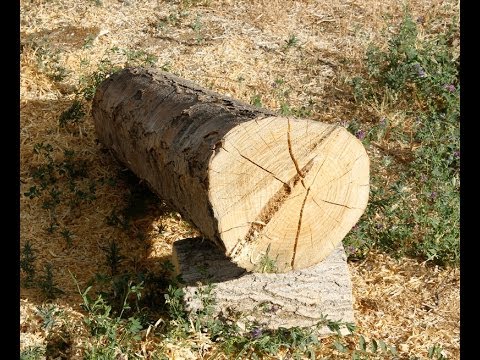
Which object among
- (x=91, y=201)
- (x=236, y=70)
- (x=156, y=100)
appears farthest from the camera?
(x=236, y=70)

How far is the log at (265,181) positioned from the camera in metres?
3.84

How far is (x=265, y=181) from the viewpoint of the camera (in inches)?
153

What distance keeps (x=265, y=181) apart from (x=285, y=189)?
0.13m

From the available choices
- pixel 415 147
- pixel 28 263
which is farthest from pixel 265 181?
pixel 415 147

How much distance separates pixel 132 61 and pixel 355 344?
4.24 metres

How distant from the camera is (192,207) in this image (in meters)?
4.26

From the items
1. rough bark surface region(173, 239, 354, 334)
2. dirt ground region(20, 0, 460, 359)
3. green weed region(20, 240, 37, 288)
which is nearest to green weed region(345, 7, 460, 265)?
dirt ground region(20, 0, 460, 359)

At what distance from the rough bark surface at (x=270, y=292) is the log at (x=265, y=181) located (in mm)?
260

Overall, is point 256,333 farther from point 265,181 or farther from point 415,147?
point 415,147

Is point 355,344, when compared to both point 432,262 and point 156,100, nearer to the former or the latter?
point 432,262

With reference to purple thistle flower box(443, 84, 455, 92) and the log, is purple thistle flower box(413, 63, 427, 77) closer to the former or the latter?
purple thistle flower box(443, 84, 455, 92)

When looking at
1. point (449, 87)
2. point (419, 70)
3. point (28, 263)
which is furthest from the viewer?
point (419, 70)
